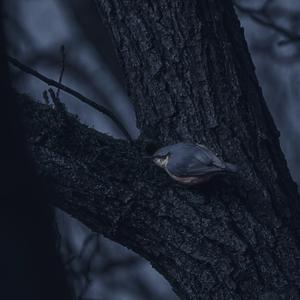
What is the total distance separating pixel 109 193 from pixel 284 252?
0.43 m

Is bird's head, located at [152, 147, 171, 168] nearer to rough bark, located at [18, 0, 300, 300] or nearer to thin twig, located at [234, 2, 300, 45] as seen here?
rough bark, located at [18, 0, 300, 300]

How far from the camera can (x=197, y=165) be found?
2020 mm

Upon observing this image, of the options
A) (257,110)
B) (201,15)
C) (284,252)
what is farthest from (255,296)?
(201,15)

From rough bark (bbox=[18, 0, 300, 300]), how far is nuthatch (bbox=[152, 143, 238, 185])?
3 cm

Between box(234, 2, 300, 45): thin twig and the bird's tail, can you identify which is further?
box(234, 2, 300, 45): thin twig

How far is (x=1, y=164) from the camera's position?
0.88 metres

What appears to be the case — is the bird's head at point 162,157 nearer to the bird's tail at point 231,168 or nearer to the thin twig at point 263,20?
the bird's tail at point 231,168

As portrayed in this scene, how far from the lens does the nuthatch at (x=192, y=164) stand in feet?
6.57

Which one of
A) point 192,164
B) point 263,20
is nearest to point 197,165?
point 192,164

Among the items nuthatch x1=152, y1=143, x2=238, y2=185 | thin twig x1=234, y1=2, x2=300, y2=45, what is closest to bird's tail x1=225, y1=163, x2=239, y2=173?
nuthatch x1=152, y1=143, x2=238, y2=185

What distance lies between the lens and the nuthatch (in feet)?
6.57

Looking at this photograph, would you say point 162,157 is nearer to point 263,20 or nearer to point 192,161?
point 192,161

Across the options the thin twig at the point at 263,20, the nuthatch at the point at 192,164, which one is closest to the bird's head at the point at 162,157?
the nuthatch at the point at 192,164

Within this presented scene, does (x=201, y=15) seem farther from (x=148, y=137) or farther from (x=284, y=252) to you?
(x=284, y=252)
